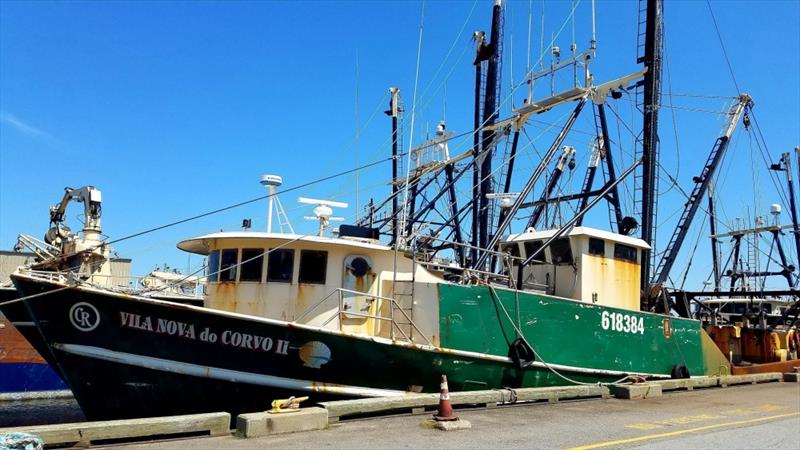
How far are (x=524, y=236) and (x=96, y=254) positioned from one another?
9.37 meters

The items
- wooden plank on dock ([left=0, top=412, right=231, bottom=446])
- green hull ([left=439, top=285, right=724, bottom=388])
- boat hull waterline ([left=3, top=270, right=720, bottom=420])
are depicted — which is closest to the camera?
wooden plank on dock ([left=0, top=412, right=231, bottom=446])

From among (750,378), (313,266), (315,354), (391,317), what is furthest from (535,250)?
(750,378)

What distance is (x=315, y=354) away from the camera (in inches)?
358

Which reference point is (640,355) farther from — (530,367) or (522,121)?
(522,121)

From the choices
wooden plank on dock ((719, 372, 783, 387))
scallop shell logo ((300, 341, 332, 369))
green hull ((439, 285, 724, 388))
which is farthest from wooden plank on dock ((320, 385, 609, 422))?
wooden plank on dock ((719, 372, 783, 387))

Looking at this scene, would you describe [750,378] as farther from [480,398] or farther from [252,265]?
[252,265]

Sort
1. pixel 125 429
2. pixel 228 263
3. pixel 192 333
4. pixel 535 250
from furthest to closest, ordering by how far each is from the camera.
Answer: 1. pixel 535 250
2. pixel 228 263
3. pixel 192 333
4. pixel 125 429

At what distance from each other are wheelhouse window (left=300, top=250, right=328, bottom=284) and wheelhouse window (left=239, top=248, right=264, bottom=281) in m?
0.71

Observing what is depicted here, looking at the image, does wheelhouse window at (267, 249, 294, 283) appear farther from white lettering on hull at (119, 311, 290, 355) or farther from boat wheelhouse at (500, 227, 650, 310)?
boat wheelhouse at (500, 227, 650, 310)

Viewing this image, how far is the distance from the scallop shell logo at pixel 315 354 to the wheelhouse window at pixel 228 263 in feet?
6.82

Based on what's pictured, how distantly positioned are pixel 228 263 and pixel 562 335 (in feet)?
21.3

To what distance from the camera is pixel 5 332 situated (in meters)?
19.0

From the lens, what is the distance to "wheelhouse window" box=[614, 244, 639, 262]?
13648 mm

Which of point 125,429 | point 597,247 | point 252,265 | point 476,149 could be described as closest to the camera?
point 125,429
